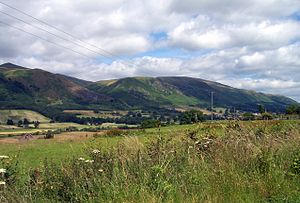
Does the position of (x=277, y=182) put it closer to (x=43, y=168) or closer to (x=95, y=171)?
(x=95, y=171)

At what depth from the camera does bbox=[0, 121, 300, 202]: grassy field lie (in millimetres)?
7113

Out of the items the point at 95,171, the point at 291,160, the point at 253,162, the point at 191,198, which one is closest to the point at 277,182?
the point at 253,162

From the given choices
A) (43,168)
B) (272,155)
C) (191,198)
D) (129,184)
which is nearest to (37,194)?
(43,168)

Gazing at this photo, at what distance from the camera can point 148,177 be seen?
7.45 metres

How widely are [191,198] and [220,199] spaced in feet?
2.03

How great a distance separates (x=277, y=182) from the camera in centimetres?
865

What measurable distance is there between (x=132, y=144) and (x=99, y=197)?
8.56ft

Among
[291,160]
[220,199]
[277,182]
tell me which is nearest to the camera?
[220,199]

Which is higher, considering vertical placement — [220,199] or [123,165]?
[123,165]

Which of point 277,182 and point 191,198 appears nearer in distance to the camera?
point 191,198

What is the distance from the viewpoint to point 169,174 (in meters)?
8.07

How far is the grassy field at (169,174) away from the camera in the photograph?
280 inches

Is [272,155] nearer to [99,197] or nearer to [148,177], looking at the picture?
[148,177]

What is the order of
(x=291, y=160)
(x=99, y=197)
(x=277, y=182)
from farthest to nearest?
(x=291, y=160) → (x=277, y=182) → (x=99, y=197)
